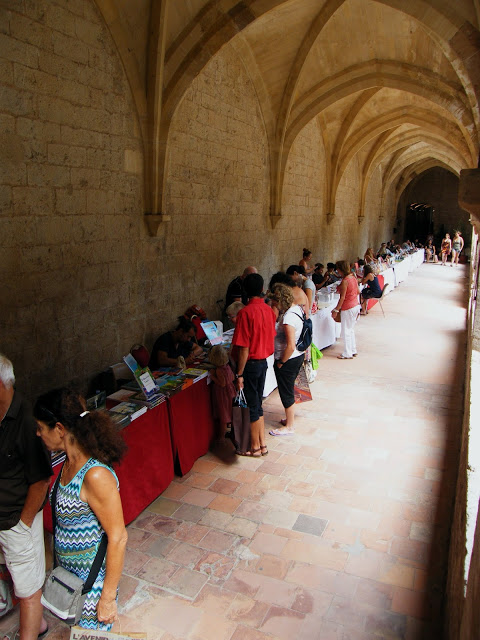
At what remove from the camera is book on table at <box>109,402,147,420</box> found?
3.49 metres

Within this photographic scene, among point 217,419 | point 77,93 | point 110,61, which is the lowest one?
point 217,419

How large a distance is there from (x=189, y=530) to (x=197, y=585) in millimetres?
528

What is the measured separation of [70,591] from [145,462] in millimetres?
1769

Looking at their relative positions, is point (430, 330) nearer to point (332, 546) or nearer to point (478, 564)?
point (332, 546)

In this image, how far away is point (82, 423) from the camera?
6.36 feet

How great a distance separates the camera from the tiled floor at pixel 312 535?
105 inches

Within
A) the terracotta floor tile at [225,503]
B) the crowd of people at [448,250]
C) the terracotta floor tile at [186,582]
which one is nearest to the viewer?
the terracotta floor tile at [186,582]

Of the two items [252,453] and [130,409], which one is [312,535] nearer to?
[252,453]

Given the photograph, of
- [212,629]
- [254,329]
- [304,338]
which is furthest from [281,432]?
[212,629]

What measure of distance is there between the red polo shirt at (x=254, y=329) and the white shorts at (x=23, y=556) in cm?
216

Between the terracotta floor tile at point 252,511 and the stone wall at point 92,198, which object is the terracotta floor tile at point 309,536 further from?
the stone wall at point 92,198

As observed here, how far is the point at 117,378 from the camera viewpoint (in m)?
5.26

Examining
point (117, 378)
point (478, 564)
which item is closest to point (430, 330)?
point (117, 378)

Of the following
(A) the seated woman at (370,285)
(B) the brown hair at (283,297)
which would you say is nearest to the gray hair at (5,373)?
(B) the brown hair at (283,297)
